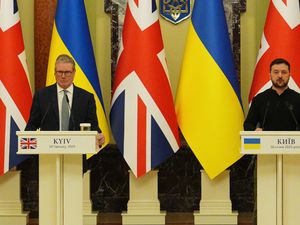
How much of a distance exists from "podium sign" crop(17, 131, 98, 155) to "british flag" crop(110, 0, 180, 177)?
1.77 meters

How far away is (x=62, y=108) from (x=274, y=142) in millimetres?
1345

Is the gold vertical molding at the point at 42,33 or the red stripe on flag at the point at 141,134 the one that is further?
the gold vertical molding at the point at 42,33

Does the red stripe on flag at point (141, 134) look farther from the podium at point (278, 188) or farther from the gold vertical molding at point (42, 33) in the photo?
the podium at point (278, 188)

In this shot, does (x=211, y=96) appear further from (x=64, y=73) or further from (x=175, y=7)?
(x=64, y=73)

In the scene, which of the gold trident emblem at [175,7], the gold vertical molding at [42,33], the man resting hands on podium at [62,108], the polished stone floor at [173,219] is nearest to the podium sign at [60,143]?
the man resting hands on podium at [62,108]

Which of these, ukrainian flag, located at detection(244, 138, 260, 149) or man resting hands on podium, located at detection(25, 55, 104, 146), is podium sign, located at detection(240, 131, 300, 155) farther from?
man resting hands on podium, located at detection(25, 55, 104, 146)

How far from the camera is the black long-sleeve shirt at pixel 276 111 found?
13.0ft

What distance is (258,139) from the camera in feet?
11.0

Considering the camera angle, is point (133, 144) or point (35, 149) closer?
point (35, 149)

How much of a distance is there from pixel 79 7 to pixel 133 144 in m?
1.28

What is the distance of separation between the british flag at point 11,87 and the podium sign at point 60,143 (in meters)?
1.87

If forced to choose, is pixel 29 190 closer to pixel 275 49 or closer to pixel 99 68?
pixel 99 68

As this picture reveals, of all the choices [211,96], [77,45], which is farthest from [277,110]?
[77,45]

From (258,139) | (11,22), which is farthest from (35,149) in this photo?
(11,22)
